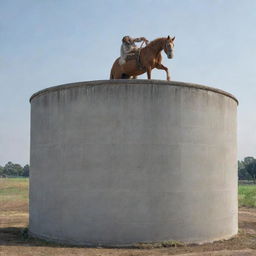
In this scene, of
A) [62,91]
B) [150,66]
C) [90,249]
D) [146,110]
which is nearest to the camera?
[90,249]

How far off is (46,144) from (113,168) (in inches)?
103

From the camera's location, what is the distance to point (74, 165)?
34.5ft

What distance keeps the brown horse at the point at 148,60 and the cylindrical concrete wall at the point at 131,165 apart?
1.64 meters

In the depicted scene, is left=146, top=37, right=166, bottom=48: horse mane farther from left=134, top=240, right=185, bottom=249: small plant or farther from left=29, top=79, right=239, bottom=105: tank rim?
left=134, top=240, right=185, bottom=249: small plant

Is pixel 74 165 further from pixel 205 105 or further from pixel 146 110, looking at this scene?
pixel 205 105

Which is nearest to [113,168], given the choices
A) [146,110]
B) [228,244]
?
[146,110]

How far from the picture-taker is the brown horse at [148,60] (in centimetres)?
1160

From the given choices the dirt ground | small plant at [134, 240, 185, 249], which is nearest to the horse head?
small plant at [134, 240, 185, 249]

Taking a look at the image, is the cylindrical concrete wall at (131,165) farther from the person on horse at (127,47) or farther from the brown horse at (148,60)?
the person on horse at (127,47)

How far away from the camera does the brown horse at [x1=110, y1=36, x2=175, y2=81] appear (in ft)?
38.1

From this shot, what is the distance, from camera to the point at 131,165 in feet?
33.3

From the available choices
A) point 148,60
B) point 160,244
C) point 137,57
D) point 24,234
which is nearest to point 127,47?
point 137,57

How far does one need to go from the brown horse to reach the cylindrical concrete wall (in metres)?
1.64

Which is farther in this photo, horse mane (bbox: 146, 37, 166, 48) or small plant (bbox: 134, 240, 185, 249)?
horse mane (bbox: 146, 37, 166, 48)
